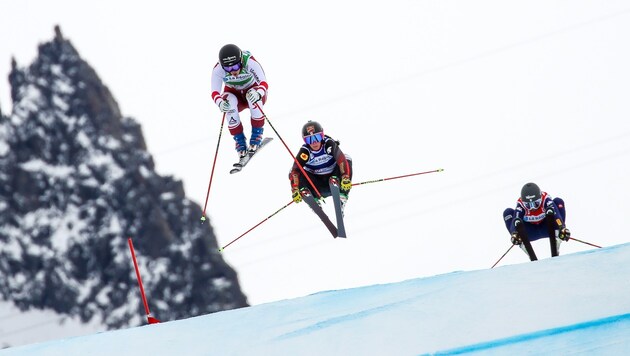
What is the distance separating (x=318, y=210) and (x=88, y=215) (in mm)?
70210

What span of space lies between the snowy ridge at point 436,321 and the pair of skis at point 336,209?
3.39 meters

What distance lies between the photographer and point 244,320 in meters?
9.62

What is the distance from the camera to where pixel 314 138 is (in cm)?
1389

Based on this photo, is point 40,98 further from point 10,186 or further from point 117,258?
point 117,258

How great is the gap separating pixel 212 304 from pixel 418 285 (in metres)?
62.3

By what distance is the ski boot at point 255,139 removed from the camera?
14.2 meters

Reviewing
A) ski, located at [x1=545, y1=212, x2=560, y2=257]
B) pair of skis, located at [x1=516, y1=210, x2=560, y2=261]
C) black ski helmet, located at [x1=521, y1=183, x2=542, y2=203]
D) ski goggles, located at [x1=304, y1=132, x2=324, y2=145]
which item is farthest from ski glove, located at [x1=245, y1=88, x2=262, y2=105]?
ski, located at [x1=545, y1=212, x2=560, y2=257]

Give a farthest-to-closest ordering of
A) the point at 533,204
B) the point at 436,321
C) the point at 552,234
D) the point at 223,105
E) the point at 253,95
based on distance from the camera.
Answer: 1. the point at 533,204
2. the point at 552,234
3. the point at 223,105
4. the point at 253,95
5. the point at 436,321

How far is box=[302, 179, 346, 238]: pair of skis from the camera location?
1377cm

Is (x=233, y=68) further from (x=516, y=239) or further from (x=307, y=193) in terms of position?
(x=516, y=239)

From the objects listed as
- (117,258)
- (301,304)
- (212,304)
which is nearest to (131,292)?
(117,258)

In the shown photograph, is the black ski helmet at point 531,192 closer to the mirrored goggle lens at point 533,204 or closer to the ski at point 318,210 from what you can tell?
the mirrored goggle lens at point 533,204

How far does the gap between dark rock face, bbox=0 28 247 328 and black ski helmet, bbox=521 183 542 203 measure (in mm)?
55986

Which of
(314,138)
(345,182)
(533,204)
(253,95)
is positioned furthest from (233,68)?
(533,204)
